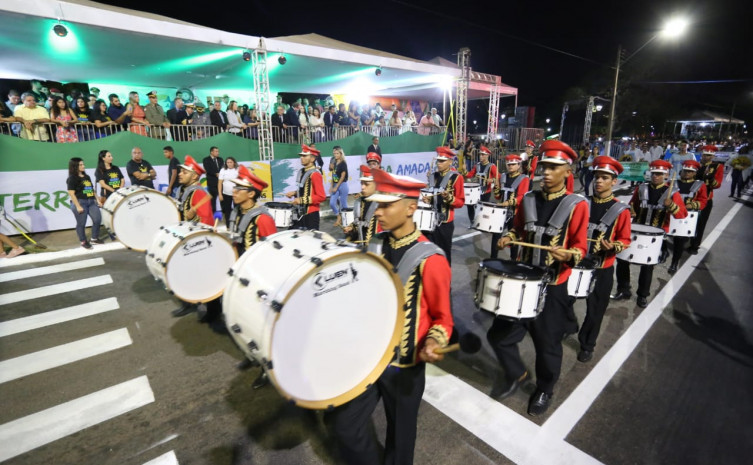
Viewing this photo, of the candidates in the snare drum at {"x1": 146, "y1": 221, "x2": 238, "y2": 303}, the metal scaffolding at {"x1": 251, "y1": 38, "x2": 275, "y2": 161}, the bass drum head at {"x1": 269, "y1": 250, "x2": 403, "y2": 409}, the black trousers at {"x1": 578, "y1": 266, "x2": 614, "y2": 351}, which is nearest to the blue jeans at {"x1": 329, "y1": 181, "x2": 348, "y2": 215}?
the metal scaffolding at {"x1": 251, "y1": 38, "x2": 275, "y2": 161}

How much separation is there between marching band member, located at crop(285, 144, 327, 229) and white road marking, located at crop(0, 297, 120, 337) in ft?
10.6

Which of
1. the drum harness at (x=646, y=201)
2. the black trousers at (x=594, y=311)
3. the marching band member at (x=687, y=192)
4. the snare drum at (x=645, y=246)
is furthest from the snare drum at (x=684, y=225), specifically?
the black trousers at (x=594, y=311)

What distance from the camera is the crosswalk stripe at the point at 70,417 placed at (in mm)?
3160

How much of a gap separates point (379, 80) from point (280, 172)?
7636mm

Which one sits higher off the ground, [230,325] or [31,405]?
[230,325]

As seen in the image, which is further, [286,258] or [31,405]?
[31,405]

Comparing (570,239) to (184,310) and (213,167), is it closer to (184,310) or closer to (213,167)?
(184,310)

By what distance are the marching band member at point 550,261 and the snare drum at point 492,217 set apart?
3.10m

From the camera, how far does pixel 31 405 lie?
11.8 feet

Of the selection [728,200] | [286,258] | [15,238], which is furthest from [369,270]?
[728,200]

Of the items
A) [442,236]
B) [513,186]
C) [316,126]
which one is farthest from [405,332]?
[316,126]

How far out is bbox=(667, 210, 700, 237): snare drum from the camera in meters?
6.42

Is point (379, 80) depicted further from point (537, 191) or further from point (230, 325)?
point (230, 325)

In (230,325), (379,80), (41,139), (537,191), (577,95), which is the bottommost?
(230,325)
